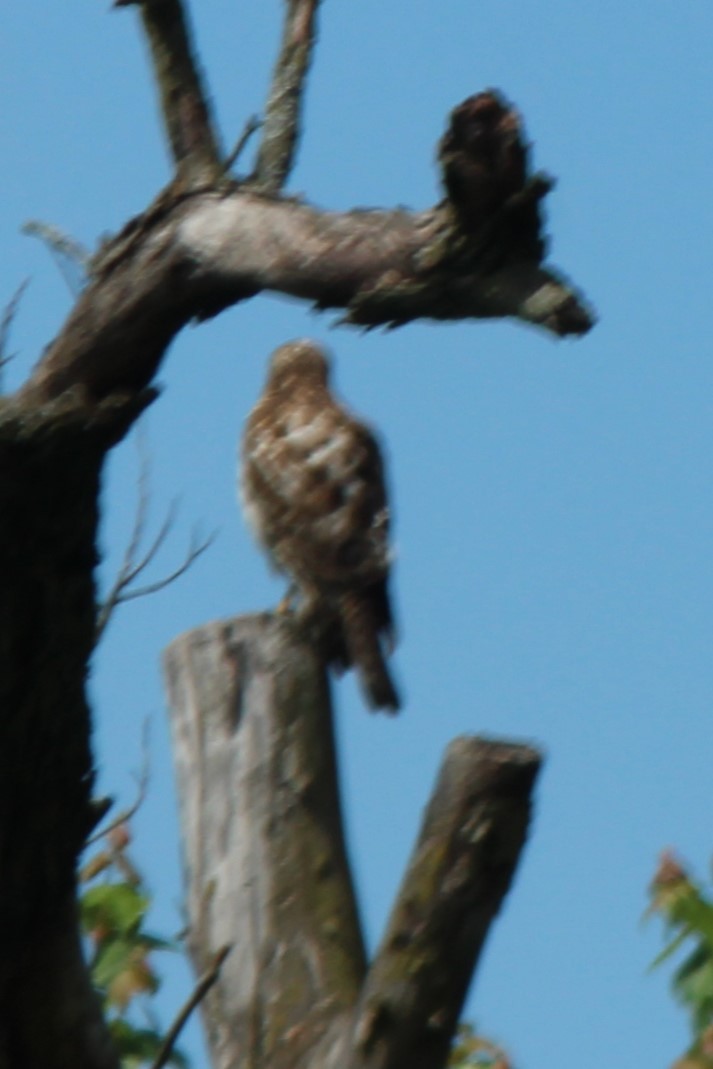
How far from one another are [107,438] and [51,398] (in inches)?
5.9

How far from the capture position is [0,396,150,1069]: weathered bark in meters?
3.67

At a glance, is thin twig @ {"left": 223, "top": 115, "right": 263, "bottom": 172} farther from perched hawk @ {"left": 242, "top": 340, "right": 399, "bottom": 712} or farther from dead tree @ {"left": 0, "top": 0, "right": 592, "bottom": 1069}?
perched hawk @ {"left": 242, "top": 340, "right": 399, "bottom": 712}

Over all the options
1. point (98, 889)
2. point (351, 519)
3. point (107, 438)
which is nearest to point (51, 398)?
point (107, 438)

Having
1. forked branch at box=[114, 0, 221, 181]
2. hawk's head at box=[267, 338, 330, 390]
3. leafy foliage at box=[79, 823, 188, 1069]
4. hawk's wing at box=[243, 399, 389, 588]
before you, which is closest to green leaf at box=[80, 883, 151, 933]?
leafy foliage at box=[79, 823, 188, 1069]

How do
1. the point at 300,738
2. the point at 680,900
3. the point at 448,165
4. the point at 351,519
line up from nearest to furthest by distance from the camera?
the point at 448,165 → the point at 300,738 → the point at 680,900 → the point at 351,519

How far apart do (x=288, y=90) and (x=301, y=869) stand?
1.66 metres

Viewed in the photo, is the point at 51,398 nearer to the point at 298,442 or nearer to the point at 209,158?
the point at 209,158

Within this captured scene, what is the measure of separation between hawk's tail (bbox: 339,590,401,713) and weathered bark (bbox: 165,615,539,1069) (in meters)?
2.46

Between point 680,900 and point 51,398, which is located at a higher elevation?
point 51,398

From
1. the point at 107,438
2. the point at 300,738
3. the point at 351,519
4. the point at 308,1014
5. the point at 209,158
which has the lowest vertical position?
the point at 308,1014

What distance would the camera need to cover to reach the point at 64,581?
372 centimetres

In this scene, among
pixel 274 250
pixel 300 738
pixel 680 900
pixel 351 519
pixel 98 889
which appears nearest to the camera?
pixel 274 250

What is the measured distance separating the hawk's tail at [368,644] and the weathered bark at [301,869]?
8.06 feet

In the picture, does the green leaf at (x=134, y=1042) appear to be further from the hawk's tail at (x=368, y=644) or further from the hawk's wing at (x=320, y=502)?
the hawk's wing at (x=320, y=502)
